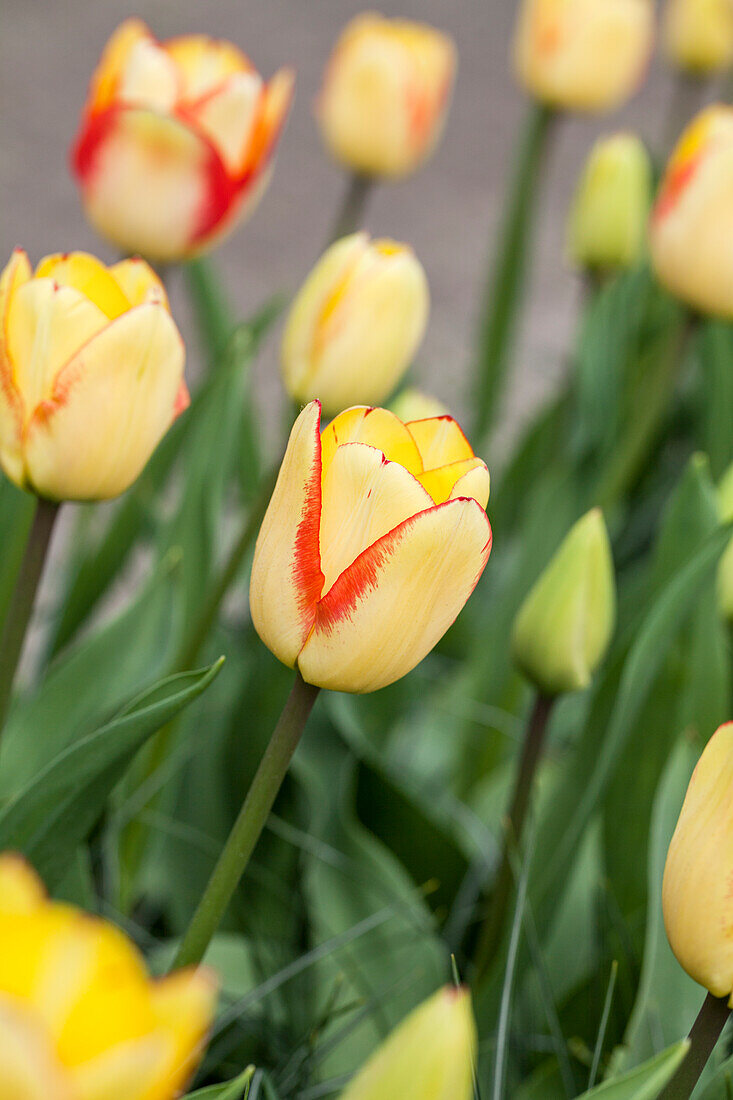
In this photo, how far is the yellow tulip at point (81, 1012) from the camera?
0.13 metres

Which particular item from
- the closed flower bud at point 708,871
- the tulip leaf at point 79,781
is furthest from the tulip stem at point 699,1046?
the tulip leaf at point 79,781

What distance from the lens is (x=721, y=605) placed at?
38 cm

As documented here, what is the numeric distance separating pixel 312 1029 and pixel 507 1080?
91mm

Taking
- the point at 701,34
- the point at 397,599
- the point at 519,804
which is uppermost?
the point at 701,34

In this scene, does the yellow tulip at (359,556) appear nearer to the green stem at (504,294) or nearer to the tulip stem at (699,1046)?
the tulip stem at (699,1046)

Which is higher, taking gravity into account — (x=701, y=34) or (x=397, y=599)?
(x=701, y=34)

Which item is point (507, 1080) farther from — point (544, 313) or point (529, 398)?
point (544, 313)

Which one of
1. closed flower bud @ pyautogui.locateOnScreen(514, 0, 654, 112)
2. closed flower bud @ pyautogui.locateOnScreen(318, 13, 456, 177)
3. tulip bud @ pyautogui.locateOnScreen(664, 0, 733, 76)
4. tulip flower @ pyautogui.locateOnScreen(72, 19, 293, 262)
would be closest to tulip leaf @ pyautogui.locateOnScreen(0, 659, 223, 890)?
tulip flower @ pyautogui.locateOnScreen(72, 19, 293, 262)

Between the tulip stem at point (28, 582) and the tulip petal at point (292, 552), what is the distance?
2.8 inches

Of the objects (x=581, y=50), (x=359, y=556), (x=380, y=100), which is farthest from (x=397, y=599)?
(x=581, y=50)

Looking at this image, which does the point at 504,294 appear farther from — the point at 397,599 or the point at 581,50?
the point at 397,599

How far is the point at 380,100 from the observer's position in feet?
1.89

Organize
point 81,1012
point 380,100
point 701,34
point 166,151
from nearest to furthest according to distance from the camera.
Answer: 1. point 81,1012
2. point 166,151
3. point 380,100
4. point 701,34

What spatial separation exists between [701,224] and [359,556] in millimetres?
300
